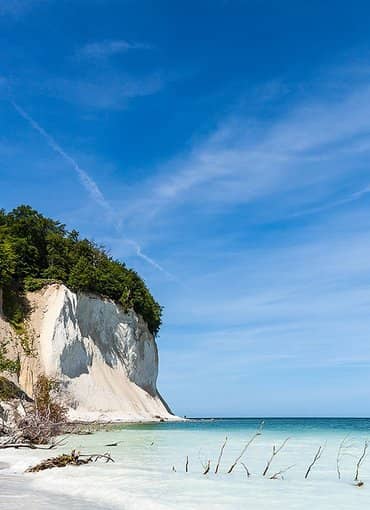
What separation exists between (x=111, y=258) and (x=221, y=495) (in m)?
47.6

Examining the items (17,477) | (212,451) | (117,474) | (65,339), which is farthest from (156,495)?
(65,339)

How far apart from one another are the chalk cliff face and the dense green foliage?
3.66 feet

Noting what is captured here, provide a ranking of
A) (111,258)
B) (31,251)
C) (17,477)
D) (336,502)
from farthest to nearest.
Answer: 1. (111,258)
2. (31,251)
3. (17,477)
4. (336,502)

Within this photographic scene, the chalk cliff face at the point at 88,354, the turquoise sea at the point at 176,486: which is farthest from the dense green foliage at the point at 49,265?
the turquoise sea at the point at 176,486

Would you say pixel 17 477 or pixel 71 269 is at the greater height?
pixel 71 269

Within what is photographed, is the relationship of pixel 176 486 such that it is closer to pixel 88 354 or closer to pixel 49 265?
pixel 88 354

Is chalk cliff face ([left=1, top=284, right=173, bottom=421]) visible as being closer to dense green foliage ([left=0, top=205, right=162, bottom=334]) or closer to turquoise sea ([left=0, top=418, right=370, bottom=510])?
Result: dense green foliage ([left=0, top=205, right=162, bottom=334])

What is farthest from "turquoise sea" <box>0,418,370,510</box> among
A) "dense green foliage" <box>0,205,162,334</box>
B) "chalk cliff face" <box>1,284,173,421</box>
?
"dense green foliage" <box>0,205,162,334</box>

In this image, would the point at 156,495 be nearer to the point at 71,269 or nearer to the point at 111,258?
the point at 71,269

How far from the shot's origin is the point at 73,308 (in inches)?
1684

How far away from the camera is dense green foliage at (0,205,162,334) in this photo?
4178cm

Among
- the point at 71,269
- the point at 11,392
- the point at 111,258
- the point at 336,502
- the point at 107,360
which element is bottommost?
the point at 336,502

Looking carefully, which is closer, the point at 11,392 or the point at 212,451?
the point at 212,451

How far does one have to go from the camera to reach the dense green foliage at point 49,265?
137ft
